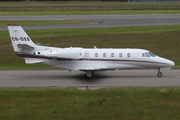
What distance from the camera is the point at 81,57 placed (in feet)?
77.6

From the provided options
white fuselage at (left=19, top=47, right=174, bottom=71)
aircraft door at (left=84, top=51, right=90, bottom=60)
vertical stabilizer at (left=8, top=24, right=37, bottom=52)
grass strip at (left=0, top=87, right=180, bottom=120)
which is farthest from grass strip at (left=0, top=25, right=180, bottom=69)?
grass strip at (left=0, top=87, right=180, bottom=120)

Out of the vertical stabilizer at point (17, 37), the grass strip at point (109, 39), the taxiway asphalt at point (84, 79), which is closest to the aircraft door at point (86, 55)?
the taxiway asphalt at point (84, 79)

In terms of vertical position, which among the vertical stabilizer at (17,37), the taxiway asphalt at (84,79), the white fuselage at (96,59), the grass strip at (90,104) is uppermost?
the vertical stabilizer at (17,37)

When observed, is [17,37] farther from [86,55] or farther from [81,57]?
[86,55]

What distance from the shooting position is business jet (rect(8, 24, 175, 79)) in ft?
76.9

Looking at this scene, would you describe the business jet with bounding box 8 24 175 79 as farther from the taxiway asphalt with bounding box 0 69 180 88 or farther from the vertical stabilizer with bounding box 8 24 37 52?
the taxiway asphalt with bounding box 0 69 180 88

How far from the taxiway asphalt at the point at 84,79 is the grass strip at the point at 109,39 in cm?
512

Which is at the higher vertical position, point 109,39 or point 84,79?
point 109,39

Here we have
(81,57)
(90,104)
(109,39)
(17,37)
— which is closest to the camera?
(90,104)

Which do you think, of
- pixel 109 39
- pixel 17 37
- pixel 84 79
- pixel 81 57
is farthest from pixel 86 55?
pixel 109 39

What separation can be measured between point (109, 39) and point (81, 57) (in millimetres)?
19757

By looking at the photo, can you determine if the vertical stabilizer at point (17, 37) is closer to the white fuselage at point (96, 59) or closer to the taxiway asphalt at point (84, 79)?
the white fuselage at point (96, 59)

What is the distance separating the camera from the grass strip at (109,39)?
3494 cm

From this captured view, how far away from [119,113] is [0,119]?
630cm
